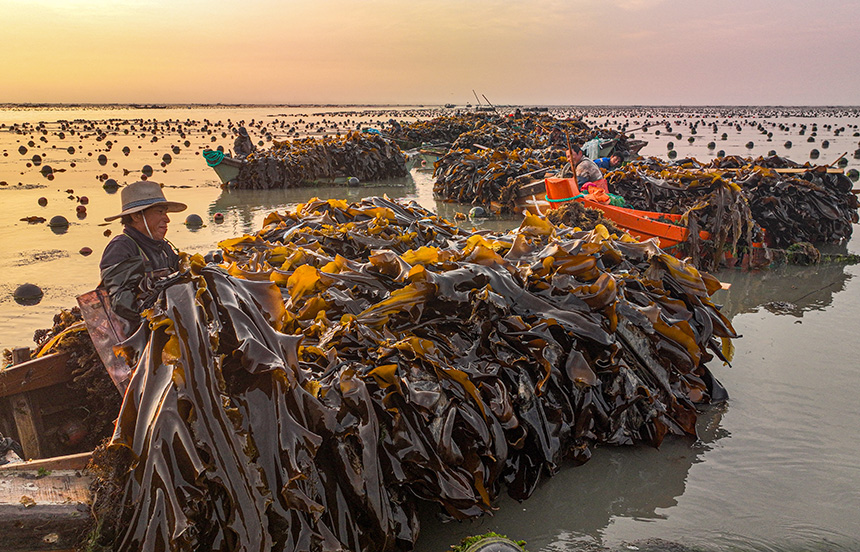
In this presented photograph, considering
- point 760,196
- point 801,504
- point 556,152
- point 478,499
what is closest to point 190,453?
point 478,499

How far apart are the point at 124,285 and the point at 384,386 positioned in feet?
4.82

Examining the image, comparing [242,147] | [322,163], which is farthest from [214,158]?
[322,163]

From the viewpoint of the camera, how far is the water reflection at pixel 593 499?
10.4ft

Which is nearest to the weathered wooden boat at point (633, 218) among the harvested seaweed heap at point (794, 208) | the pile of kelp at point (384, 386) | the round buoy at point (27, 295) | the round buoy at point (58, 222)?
the harvested seaweed heap at point (794, 208)

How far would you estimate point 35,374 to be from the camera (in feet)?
10.0

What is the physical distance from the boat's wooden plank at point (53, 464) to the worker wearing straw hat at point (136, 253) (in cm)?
71

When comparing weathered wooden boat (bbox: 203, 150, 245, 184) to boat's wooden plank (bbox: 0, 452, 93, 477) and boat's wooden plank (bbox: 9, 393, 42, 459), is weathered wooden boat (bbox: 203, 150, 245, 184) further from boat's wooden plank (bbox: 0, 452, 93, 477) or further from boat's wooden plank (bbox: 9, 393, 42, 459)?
boat's wooden plank (bbox: 0, 452, 93, 477)

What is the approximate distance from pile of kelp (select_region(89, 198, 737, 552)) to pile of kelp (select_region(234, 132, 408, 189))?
41.6 feet

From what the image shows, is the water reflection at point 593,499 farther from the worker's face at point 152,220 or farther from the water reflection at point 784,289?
the water reflection at point 784,289

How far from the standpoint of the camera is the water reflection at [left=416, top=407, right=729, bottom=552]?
3164mm

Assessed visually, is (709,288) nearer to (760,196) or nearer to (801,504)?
(801,504)

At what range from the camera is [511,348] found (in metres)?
3.85

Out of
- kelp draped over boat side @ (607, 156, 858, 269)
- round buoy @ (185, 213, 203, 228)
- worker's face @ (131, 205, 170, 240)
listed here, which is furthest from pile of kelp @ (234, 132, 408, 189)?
worker's face @ (131, 205, 170, 240)

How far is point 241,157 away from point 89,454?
1623 centimetres
